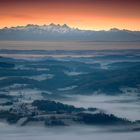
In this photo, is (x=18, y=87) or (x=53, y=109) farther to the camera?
(x=18, y=87)

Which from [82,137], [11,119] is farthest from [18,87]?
[82,137]

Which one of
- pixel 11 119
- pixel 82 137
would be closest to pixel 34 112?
pixel 11 119

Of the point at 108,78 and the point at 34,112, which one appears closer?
the point at 34,112

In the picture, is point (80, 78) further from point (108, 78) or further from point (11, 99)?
point (11, 99)

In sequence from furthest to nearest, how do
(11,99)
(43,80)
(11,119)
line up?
(43,80)
(11,99)
(11,119)

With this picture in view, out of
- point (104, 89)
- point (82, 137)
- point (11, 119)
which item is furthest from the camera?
point (104, 89)

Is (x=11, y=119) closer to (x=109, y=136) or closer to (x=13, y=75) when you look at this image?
(x=109, y=136)

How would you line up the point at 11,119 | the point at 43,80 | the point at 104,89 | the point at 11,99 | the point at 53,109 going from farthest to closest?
the point at 43,80, the point at 104,89, the point at 11,99, the point at 53,109, the point at 11,119

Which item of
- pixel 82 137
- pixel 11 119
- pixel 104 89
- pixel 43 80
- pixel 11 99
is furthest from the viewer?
pixel 43 80

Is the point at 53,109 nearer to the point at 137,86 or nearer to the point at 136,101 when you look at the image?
the point at 136,101
